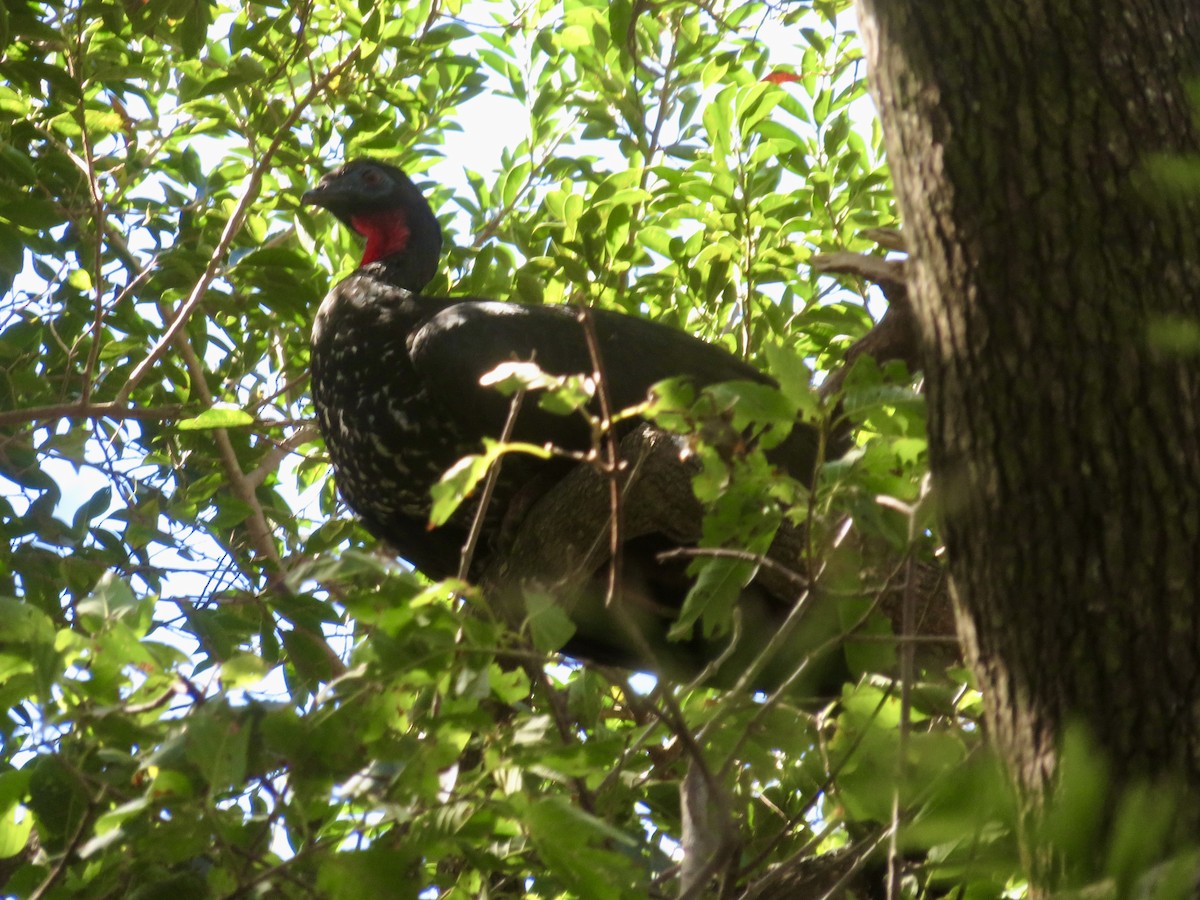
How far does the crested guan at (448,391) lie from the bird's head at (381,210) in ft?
0.80

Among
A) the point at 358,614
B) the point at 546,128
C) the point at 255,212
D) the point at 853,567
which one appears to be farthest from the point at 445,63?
the point at 358,614

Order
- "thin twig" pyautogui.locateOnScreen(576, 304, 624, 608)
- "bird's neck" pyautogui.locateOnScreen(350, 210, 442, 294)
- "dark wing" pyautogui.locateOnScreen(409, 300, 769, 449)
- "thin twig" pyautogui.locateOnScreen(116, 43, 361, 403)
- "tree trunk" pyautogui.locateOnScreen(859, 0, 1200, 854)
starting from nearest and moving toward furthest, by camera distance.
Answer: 1. "tree trunk" pyautogui.locateOnScreen(859, 0, 1200, 854)
2. "thin twig" pyautogui.locateOnScreen(576, 304, 624, 608)
3. "dark wing" pyautogui.locateOnScreen(409, 300, 769, 449)
4. "thin twig" pyautogui.locateOnScreen(116, 43, 361, 403)
5. "bird's neck" pyautogui.locateOnScreen(350, 210, 442, 294)

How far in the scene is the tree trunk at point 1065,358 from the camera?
121cm

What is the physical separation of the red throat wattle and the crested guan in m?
0.24

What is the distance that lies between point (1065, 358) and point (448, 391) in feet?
6.14

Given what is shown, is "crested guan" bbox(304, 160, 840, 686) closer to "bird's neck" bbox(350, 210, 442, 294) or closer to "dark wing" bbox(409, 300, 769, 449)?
"dark wing" bbox(409, 300, 769, 449)

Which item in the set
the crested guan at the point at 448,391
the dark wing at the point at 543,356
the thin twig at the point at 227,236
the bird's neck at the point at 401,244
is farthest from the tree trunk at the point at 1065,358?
the bird's neck at the point at 401,244

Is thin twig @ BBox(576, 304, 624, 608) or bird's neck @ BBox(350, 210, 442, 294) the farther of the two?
bird's neck @ BBox(350, 210, 442, 294)

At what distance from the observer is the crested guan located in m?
2.92

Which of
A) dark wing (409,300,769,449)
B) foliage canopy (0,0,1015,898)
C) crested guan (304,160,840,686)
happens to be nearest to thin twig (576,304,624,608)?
foliage canopy (0,0,1015,898)

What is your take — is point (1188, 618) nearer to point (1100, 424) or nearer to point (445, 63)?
point (1100, 424)

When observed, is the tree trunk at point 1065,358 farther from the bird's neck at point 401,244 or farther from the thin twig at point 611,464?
the bird's neck at point 401,244

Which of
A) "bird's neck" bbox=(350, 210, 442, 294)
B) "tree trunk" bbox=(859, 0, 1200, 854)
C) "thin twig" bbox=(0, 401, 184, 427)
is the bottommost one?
"tree trunk" bbox=(859, 0, 1200, 854)

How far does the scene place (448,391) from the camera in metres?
2.95
